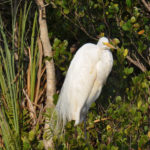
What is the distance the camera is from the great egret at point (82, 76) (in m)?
2.18

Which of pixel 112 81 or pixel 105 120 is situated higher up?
pixel 112 81

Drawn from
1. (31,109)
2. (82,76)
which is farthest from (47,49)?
(31,109)

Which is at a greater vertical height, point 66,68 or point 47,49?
point 47,49

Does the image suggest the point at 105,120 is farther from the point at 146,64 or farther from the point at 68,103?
the point at 146,64

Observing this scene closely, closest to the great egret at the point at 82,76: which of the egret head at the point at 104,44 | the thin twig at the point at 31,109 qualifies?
the egret head at the point at 104,44

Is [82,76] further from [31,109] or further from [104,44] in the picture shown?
[31,109]

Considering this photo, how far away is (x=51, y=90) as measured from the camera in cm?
221

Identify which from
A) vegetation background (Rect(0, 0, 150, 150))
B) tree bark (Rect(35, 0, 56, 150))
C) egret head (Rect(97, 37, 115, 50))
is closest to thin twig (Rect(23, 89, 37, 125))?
vegetation background (Rect(0, 0, 150, 150))

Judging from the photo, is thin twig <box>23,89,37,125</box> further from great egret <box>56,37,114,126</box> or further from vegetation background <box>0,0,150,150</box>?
great egret <box>56,37,114,126</box>

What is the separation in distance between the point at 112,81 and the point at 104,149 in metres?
1.35

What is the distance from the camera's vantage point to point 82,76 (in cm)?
219

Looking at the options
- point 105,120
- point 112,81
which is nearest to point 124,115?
point 105,120

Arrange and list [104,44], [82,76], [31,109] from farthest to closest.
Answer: [31,109], [82,76], [104,44]

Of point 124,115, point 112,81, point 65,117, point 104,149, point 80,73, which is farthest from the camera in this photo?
point 112,81
